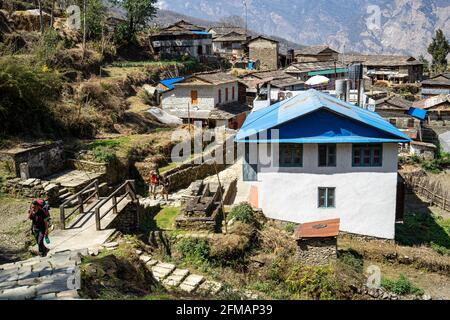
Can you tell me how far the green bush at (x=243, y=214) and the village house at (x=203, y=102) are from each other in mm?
19224

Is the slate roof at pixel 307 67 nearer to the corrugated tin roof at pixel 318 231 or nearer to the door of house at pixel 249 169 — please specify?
the door of house at pixel 249 169

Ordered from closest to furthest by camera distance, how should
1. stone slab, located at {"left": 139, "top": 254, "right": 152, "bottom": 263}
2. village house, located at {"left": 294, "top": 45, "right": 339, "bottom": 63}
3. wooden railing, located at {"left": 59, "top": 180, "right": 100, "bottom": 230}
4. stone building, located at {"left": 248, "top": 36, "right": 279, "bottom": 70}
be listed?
1. stone slab, located at {"left": 139, "top": 254, "right": 152, "bottom": 263}
2. wooden railing, located at {"left": 59, "top": 180, "right": 100, "bottom": 230}
3. stone building, located at {"left": 248, "top": 36, "right": 279, "bottom": 70}
4. village house, located at {"left": 294, "top": 45, "right": 339, "bottom": 63}

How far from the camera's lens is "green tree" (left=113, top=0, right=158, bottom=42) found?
57.5 meters

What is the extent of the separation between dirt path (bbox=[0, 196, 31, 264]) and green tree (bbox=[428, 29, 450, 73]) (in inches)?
3004

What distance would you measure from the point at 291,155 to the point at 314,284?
7330mm

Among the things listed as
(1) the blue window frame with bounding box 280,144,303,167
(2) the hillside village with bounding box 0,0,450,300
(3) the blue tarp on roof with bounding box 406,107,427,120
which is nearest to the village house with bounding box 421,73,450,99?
(3) the blue tarp on roof with bounding box 406,107,427,120

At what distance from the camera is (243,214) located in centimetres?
1894

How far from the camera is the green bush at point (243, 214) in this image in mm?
18781

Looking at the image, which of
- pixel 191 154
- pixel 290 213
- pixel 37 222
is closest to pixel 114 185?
pixel 191 154

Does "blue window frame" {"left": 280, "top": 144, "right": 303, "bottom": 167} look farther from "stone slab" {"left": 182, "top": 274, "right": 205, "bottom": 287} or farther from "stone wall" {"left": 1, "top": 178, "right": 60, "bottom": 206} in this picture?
"stone wall" {"left": 1, "top": 178, "right": 60, "bottom": 206}

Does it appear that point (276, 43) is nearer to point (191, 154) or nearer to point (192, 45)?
point (192, 45)

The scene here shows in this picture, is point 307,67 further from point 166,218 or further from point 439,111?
point 166,218

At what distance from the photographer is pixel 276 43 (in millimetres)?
71812
